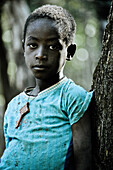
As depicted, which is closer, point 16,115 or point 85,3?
point 16,115

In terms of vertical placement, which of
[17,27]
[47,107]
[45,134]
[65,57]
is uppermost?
[17,27]

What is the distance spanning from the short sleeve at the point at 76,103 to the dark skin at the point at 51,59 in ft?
0.16

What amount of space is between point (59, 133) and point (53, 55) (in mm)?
612

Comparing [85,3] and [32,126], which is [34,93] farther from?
[85,3]

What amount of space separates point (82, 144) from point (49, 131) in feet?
0.92

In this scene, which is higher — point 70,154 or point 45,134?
point 45,134

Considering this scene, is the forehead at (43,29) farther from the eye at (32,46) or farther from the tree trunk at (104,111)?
the tree trunk at (104,111)

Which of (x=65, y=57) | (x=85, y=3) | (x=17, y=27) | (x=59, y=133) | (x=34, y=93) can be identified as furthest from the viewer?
(x=85, y=3)

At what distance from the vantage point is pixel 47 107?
76.4 inches

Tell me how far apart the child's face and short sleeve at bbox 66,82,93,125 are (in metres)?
0.24

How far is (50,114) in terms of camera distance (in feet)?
6.24

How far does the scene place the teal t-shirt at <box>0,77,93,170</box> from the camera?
6.06 ft

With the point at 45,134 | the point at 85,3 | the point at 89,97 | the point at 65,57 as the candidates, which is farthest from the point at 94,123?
the point at 85,3

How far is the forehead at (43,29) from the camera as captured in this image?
190cm
